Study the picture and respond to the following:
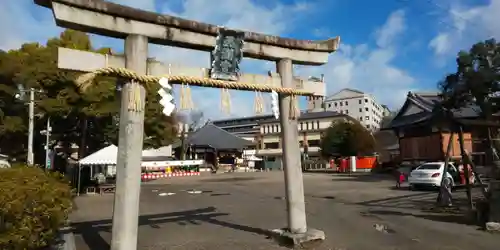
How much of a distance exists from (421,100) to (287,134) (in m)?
30.9

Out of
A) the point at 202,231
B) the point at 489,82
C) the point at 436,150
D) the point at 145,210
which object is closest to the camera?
the point at 202,231

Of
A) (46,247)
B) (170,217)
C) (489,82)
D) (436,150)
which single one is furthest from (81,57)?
(436,150)

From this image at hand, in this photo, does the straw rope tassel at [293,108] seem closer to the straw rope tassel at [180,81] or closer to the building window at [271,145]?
the straw rope tassel at [180,81]

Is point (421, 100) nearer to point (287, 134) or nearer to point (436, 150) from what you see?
point (436, 150)

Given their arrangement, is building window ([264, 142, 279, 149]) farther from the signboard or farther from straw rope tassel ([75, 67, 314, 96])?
the signboard

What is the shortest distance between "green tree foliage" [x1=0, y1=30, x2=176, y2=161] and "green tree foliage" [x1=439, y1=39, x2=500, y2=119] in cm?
1659

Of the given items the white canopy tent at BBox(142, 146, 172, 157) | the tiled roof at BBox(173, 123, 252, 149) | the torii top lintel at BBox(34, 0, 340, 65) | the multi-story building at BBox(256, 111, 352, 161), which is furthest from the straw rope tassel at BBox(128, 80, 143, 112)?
the multi-story building at BBox(256, 111, 352, 161)

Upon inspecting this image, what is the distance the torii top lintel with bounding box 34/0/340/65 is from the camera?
5.88 meters

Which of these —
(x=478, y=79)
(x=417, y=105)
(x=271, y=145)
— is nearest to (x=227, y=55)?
(x=478, y=79)

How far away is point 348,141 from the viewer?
50562 millimetres

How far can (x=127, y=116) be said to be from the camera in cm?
612

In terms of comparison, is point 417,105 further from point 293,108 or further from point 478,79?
point 293,108

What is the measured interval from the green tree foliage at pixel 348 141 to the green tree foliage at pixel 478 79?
94.4ft

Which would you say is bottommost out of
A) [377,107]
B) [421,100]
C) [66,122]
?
[66,122]
